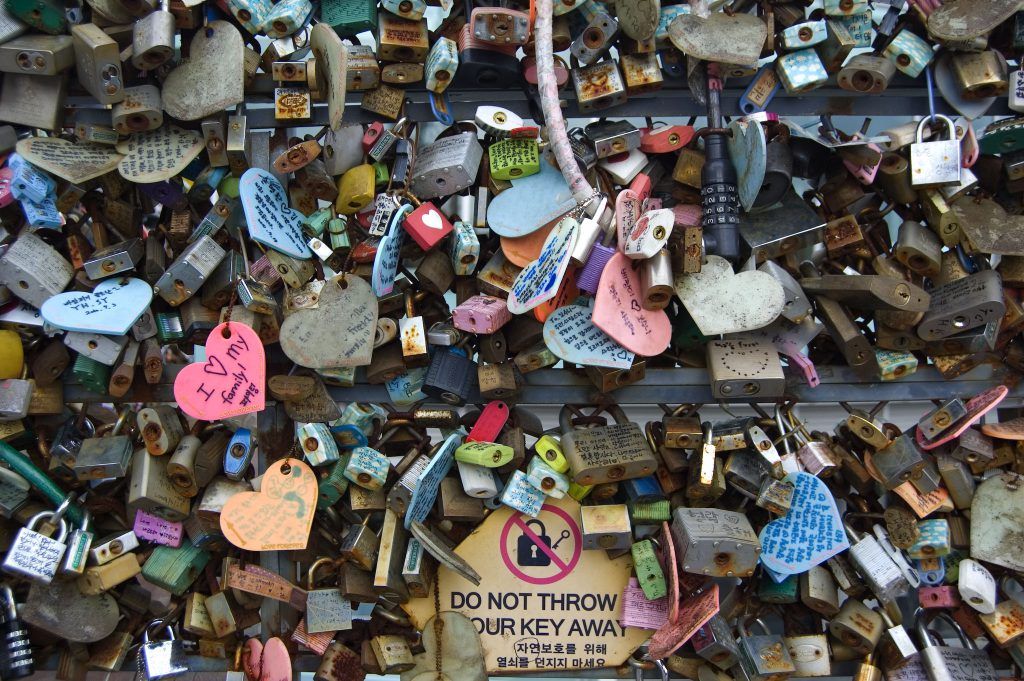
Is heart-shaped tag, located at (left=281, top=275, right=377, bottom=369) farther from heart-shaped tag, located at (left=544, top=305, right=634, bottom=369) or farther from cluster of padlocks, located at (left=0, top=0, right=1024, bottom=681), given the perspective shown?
heart-shaped tag, located at (left=544, top=305, right=634, bottom=369)

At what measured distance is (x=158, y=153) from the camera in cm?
204

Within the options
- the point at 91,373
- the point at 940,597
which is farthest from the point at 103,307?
the point at 940,597

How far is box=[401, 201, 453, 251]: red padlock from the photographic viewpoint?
1970 millimetres

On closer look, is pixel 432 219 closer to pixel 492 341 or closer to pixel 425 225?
pixel 425 225

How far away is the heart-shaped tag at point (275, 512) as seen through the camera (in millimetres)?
2018

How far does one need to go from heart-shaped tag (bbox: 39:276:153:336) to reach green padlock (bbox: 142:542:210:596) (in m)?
0.53

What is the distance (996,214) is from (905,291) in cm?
33

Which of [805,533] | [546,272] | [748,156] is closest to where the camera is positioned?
[546,272]

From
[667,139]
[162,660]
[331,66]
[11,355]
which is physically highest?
[331,66]

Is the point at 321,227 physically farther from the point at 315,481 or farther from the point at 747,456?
the point at 747,456

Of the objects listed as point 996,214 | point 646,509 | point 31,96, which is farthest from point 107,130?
point 996,214

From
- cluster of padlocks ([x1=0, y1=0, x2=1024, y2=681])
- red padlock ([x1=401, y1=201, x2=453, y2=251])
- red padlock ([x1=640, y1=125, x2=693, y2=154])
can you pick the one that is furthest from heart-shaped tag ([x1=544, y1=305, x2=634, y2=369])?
red padlock ([x1=640, y1=125, x2=693, y2=154])

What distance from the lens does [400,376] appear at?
2092mm

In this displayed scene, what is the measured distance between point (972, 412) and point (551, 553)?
1037mm
